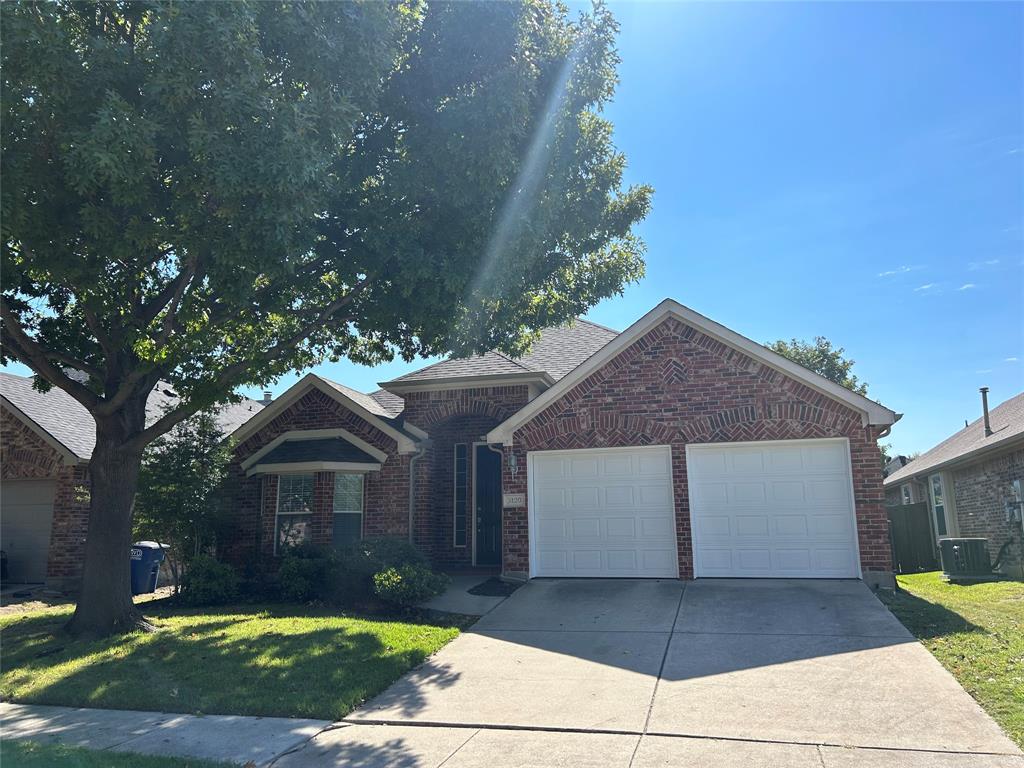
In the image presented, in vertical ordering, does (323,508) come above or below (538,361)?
below

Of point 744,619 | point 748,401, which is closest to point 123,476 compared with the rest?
point 744,619

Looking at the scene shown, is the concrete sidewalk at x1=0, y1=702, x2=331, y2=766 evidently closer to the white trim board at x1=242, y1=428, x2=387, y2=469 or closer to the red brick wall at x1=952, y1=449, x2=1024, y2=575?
the white trim board at x1=242, y1=428, x2=387, y2=469

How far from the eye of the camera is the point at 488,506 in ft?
52.2

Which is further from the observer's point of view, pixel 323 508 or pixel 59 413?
pixel 59 413

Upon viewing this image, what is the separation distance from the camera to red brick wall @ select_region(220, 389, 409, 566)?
1464cm

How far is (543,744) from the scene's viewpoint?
568 cm

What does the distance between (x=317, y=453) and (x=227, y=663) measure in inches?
270

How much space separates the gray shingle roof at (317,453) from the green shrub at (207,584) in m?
2.48

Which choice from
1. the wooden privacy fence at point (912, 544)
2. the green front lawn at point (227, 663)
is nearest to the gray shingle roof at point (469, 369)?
the green front lawn at point (227, 663)

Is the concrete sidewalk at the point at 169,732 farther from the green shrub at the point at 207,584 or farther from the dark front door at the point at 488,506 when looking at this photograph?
the dark front door at the point at 488,506

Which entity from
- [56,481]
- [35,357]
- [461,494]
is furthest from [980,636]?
[56,481]

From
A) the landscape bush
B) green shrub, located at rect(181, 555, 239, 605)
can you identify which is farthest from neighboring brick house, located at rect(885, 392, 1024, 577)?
green shrub, located at rect(181, 555, 239, 605)

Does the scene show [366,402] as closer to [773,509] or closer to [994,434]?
[773,509]

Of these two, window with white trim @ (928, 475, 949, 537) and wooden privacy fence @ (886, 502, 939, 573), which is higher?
window with white trim @ (928, 475, 949, 537)
